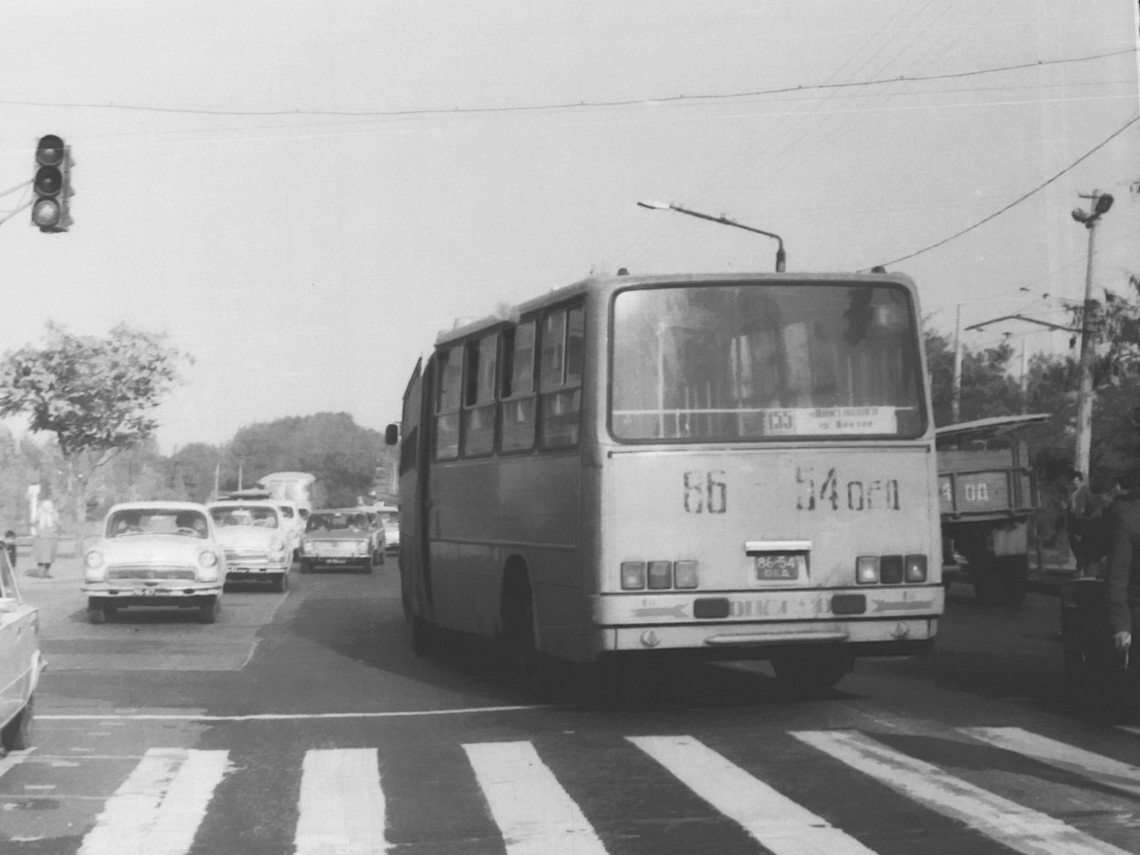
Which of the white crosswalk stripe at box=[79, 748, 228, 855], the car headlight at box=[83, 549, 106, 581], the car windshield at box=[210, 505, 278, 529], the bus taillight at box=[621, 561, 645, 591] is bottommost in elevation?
the white crosswalk stripe at box=[79, 748, 228, 855]

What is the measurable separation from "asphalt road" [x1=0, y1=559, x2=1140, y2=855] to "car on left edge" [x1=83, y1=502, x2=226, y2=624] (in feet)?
20.3

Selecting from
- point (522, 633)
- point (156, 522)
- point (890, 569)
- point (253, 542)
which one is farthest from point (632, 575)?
point (253, 542)

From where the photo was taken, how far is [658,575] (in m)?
12.6

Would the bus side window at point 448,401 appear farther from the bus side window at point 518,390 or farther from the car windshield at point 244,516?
the car windshield at point 244,516

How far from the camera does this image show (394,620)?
83.8 feet

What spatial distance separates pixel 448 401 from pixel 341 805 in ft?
27.2

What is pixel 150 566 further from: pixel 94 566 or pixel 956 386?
pixel 956 386

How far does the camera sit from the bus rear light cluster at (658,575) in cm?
1260

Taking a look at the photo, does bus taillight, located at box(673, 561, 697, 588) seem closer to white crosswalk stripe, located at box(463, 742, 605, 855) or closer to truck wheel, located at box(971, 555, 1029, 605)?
white crosswalk stripe, located at box(463, 742, 605, 855)

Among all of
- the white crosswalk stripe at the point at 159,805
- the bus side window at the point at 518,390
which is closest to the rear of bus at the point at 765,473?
the bus side window at the point at 518,390

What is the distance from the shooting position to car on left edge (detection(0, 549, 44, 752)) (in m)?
9.85

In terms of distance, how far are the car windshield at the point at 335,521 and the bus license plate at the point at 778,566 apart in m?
32.4

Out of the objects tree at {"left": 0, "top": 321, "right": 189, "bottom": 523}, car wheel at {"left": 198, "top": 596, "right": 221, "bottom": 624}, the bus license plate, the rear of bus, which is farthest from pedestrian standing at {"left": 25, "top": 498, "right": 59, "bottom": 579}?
the bus license plate

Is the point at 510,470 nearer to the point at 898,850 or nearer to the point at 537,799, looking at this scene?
the point at 537,799
